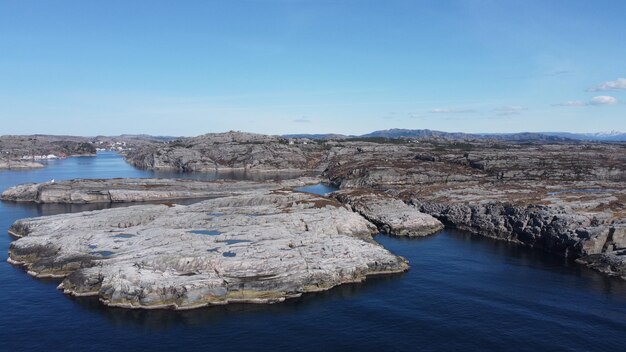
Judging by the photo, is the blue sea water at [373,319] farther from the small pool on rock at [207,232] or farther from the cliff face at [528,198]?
the small pool on rock at [207,232]

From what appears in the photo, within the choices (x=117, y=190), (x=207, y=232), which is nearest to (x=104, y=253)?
(x=207, y=232)

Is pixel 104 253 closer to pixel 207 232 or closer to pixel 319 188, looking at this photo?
pixel 207 232

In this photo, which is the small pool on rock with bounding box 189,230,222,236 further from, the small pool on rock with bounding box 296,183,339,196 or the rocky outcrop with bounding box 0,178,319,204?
the small pool on rock with bounding box 296,183,339,196

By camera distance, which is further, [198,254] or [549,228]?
[549,228]

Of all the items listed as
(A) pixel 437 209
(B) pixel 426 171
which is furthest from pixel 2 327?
(B) pixel 426 171

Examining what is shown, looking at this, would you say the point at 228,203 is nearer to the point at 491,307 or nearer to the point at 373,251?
the point at 373,251
